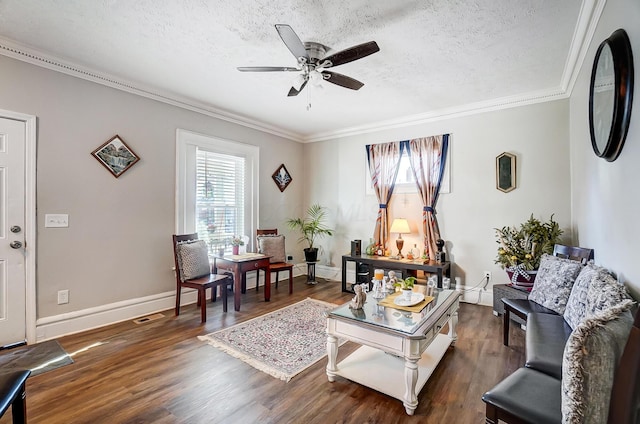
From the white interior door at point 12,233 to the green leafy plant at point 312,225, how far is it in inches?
137

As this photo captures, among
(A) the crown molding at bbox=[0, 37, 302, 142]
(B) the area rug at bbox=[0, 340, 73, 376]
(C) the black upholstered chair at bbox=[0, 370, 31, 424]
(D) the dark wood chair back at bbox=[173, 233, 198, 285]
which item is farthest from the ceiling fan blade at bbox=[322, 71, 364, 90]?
(B) the area rug at bbox=[0, 340, 73, 376]

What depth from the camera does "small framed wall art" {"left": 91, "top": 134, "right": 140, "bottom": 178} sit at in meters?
3.25

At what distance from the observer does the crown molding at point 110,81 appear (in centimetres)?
270

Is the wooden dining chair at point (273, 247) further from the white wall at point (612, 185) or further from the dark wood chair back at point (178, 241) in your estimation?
the white wall at point (612, 185)

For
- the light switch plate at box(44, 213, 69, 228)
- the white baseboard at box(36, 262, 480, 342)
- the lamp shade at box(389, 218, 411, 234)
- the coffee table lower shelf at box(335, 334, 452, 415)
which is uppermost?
the light switch plate at box(44, 213, 69, 228)

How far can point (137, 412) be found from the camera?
1.87 meters

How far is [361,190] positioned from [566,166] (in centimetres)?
276

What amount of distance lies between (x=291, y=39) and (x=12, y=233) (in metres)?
3.06

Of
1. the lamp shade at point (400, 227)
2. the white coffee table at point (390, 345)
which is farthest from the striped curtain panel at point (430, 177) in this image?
the white coffee table at point (390, 345)

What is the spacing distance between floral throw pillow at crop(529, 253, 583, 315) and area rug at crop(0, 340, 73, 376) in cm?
401

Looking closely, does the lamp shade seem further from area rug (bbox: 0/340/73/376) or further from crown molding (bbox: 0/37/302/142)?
area rug (bbox: 0/340/73/376)

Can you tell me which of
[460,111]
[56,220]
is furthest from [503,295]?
[56,220]

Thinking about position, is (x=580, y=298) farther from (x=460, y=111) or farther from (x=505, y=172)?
(x=460, y=111)

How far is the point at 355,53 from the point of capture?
2.28 m
